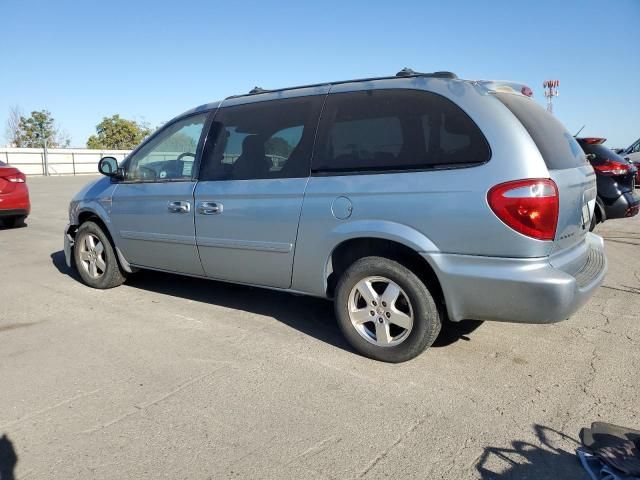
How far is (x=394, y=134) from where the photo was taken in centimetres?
349

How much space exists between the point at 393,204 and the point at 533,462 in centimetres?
166

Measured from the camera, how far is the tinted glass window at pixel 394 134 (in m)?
3.24

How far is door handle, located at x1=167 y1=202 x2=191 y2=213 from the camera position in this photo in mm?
4527

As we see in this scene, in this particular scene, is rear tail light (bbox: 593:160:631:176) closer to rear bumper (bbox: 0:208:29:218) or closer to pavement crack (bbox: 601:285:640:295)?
pavement crack (bbox: 601:285:640:295)

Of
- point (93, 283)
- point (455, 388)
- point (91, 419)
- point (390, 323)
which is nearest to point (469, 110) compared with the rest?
point (390, 323)

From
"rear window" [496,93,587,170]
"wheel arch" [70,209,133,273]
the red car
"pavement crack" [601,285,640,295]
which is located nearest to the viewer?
"rear window" [496,93,587,170]

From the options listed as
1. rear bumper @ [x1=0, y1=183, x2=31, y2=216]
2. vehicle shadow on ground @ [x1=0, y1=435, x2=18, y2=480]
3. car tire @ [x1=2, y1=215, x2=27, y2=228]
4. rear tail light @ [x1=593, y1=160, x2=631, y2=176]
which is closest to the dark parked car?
rear tail light @ [x1=593, y1=160, x2=631, y2=176]

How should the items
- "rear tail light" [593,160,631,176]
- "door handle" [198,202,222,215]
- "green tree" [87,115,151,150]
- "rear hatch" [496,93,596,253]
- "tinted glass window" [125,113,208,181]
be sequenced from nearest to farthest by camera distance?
"rear hatch" [496,93,596,253]
"door handle" [198,202,222,215]
"tinted glass window" [125,113,208,181]
"rear tail light" [593,160,631,176]
"green tree" [87,115,151,150]

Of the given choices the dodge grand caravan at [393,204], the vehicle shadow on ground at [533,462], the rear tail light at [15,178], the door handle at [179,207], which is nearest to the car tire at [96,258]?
the dodge grand caravan at [393,204]

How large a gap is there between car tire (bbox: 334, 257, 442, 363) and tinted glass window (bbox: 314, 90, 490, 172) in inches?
27.7

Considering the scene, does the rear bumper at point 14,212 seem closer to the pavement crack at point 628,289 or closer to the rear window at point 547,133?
the rear window at point 547,133

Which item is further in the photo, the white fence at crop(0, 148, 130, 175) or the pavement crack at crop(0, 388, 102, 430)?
the white fence at crop(0, 148, 130, 175)

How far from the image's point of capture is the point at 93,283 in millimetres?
5590

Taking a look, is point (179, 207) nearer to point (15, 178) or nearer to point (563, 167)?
point (563, 167)
